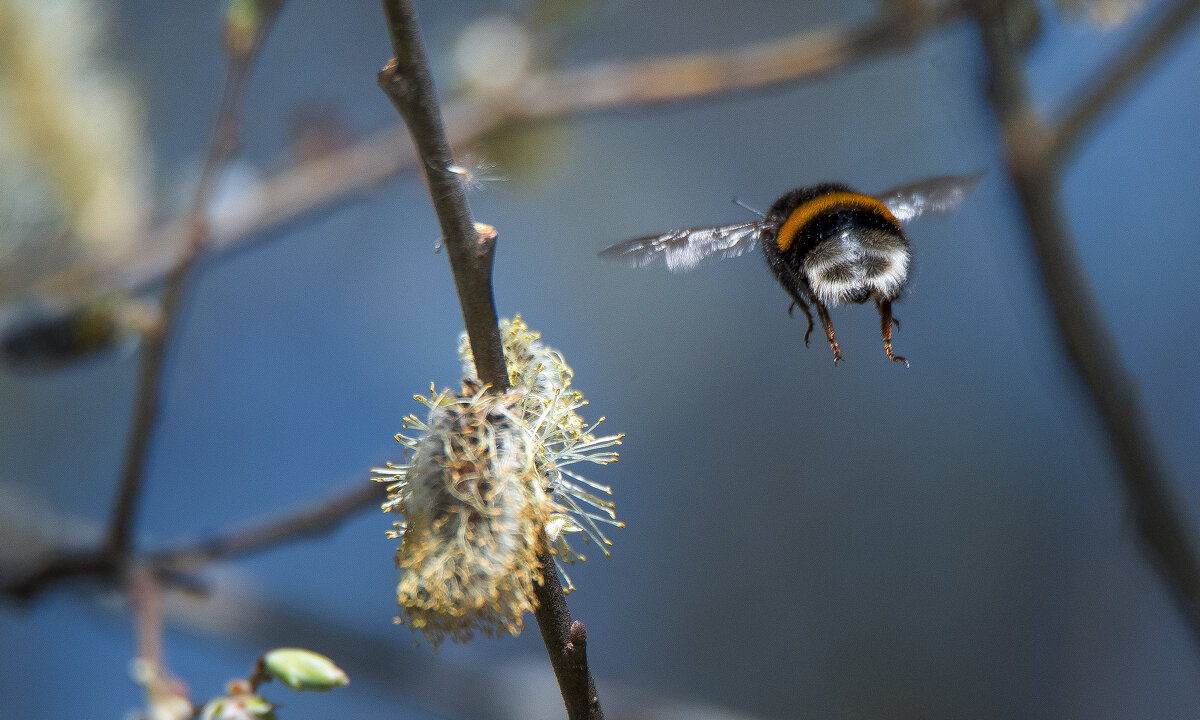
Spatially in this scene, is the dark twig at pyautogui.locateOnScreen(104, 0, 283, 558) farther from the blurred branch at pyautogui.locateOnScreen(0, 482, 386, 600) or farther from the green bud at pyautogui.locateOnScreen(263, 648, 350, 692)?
the green bud at pyautogui.locateOnScreen(263, 648, 350, 692)

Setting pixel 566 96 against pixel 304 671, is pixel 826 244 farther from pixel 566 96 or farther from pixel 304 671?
pixel 566 96

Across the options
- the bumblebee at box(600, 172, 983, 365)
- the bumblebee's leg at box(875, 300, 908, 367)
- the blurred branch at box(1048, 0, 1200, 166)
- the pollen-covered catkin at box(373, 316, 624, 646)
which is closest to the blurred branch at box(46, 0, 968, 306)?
the blurred branch at box(1048, 0, 1200, 166)

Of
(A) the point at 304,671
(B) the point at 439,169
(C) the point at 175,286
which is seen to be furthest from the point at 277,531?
(B) the point at 439,169

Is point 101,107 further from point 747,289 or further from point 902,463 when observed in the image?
point 902,463

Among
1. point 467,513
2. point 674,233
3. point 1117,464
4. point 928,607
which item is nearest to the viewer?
point 467,513

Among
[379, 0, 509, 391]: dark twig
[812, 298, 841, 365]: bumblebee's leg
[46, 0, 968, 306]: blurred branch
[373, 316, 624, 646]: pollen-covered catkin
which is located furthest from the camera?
[46, 0, 968, 306]: blurred branch

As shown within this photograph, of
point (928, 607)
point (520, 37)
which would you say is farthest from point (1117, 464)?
point (928, 607)
